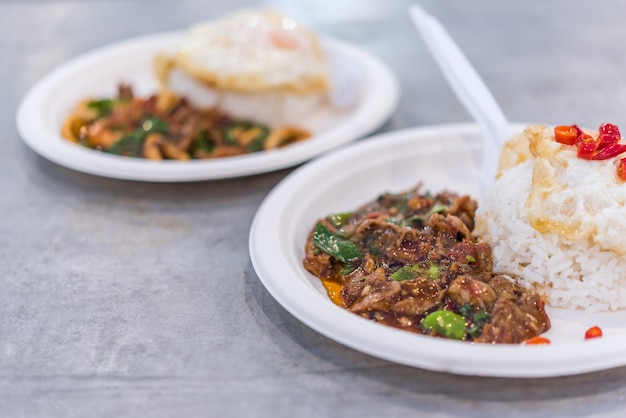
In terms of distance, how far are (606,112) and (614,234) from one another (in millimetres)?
2359

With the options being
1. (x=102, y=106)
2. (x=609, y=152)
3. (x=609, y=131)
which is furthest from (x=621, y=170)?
(x=102, y=106)

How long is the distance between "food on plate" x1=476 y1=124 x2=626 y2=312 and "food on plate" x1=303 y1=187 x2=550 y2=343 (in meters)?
0.10

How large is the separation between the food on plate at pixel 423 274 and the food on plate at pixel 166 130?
1.26 metres

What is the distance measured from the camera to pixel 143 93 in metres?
4.98

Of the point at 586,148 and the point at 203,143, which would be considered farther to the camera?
the point at 203,143

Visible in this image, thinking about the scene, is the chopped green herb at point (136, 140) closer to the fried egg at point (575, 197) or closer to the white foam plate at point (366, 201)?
the white foam plate at point (366, 201)

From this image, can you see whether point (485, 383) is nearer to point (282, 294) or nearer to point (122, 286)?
point (282, 294)

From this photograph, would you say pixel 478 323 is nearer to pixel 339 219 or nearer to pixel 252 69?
pixel 339 219

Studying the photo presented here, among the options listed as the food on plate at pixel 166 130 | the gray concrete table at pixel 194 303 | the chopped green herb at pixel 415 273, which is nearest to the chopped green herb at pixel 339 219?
the gray concrete table at pixel 194 303

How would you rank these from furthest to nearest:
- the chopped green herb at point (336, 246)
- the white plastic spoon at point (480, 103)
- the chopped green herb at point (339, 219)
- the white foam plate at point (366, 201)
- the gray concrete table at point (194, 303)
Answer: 1. the white plastic spoon at point (480, 103)
2. the chopped green herb at point (339, 219)
3. the chopped green herb at point (336, 246)
4. the gray concrete table at point (194, 303)
5. the white foam plate at point (366, 201)

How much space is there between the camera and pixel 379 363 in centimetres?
240

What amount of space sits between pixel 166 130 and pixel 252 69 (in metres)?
0.68

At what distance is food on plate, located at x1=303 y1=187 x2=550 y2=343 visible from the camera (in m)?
2.39

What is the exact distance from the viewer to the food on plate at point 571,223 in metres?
2.44
